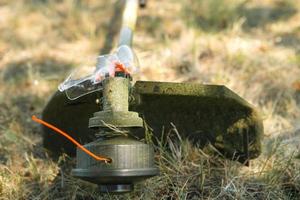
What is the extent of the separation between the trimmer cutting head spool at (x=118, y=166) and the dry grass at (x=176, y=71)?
40cm

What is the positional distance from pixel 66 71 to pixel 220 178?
1.57 metres

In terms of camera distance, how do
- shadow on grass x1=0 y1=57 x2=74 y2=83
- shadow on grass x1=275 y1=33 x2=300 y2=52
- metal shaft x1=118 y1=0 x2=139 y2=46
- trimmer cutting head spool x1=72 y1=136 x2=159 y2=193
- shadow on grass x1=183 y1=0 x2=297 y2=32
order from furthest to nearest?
shadow on grass x1=183 y1=0 x2=297 y2=32 < shadow on grass x1=275 y1=33 x2=300 y2=52 < shadow on grass x1=0 y1=57 x2=74 y2=83 < metal shaft x1=118 y1=0 x2=139 y2=46 < trimmer cutting head spool x1=72 y1=136 x2=159 y2=193

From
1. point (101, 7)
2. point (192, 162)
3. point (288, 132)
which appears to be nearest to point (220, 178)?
point (192, 162)

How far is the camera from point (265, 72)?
10.0 ft

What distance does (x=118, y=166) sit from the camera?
5.12 feet

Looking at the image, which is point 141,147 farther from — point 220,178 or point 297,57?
point 297,57

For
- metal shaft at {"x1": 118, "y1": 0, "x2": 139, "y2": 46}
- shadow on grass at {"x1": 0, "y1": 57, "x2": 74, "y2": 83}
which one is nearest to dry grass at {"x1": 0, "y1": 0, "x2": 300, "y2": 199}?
shadow on grass at {"x1": 0, "y1": 57, "x2": 74, "y2": 83}

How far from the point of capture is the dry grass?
6.88 ft

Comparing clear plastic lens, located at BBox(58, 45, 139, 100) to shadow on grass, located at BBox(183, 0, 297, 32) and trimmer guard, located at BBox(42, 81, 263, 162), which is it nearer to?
trimmer guard, located at BBox(42, 81, 263, 162)

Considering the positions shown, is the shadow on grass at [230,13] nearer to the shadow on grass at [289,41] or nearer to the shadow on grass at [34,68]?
the shadow on grass at [289,41]

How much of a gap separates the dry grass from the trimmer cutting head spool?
0.40 m

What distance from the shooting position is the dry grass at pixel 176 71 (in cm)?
210

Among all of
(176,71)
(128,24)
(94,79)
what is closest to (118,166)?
(94,79)

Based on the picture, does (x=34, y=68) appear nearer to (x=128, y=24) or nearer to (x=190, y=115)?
(x=128, y=24)
